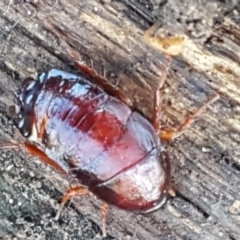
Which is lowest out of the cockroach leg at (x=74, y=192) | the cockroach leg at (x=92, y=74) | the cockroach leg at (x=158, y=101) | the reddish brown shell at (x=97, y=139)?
the cockroach leg at (x=74, y=192)

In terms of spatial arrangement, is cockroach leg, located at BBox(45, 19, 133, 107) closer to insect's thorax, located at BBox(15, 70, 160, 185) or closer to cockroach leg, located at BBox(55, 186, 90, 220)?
insect's thorax, located at BBox(15, 70, 160, 185)

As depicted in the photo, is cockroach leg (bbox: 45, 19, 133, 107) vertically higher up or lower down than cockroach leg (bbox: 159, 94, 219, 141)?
lower down

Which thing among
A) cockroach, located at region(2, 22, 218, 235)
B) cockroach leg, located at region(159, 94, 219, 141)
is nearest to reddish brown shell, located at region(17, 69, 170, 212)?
cockroach, located at region(2, 22, 218, 235)

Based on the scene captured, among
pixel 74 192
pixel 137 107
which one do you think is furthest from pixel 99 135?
pixel 74 192

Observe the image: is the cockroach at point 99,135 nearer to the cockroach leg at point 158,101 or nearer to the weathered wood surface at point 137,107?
the cockroach leg at point 158,101

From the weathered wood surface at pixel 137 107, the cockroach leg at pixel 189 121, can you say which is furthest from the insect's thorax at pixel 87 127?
the weathered wood surface at pixel 137 107

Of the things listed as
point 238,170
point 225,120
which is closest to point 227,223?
point 238,170

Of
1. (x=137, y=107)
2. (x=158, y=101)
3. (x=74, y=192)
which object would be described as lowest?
(x=74, y=192)

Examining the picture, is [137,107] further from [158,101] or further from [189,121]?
[189,121]
